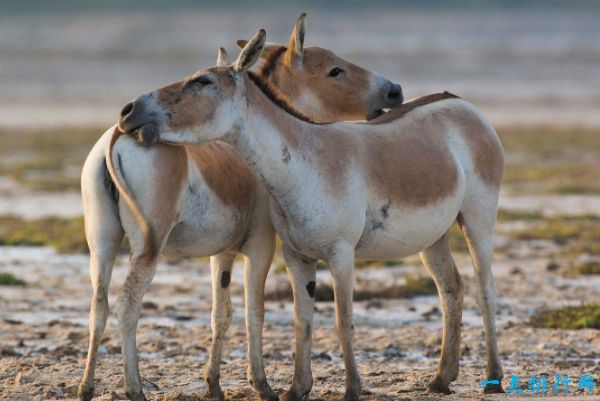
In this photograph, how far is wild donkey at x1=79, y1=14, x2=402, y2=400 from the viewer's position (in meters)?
7.09

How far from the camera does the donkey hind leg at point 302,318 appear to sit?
7730 mm

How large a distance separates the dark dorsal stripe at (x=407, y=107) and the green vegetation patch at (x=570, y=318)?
252 centimetres

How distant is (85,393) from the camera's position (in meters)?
7.36

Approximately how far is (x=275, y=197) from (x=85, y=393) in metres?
1.66

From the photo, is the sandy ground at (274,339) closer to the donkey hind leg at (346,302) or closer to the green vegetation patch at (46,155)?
the donkey hind leg at (346,302)

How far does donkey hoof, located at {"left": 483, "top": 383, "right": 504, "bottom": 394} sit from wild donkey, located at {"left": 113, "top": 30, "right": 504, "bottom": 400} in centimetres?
1

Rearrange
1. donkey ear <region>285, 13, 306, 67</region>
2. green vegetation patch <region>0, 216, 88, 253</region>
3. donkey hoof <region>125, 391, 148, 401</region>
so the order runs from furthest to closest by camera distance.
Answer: green vegetation patch <region>0, 216, 88, 253</region>
donkey ear <region>285, 13, 306, 67</region>
donkey hoof <region>125, 391, 148, 401</region>

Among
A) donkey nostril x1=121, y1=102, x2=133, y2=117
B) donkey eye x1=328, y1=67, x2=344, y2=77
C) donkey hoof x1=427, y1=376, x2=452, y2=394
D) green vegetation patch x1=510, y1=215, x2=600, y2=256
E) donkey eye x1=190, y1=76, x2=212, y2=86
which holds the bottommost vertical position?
donkey hoof x1=427, y1=376, x2=452, y2=394

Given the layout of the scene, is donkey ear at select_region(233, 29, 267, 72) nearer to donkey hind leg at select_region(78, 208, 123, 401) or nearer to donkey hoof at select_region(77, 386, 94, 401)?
donkey hind leg at select_region(78, 208, 123, 401)

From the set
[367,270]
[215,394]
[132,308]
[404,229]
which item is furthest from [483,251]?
[367,270]

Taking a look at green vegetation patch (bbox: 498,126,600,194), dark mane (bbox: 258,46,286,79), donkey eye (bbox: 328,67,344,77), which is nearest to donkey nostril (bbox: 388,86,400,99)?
donkey eye (bbox: 328,67,344,77)

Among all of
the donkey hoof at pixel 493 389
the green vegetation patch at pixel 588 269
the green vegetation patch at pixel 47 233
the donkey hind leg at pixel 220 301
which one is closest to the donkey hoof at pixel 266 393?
the donkey hind leg at pixel 220 301

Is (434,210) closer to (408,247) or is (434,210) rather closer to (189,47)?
(408,247)

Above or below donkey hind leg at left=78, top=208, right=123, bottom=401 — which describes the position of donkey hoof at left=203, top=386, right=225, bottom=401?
below
